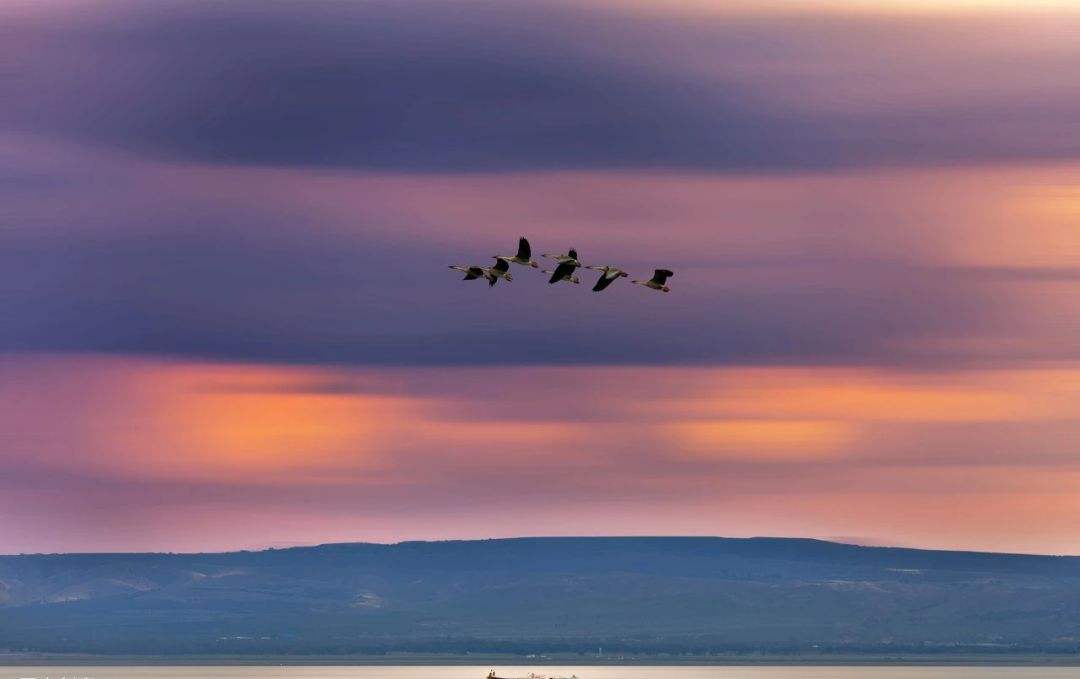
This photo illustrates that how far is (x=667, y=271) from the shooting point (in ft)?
526

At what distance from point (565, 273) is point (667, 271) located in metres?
8.29

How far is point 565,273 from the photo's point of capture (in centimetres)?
15588

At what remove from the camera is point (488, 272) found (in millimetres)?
164750

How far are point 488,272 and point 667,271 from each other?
43.2 ft

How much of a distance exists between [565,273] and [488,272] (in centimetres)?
1036
